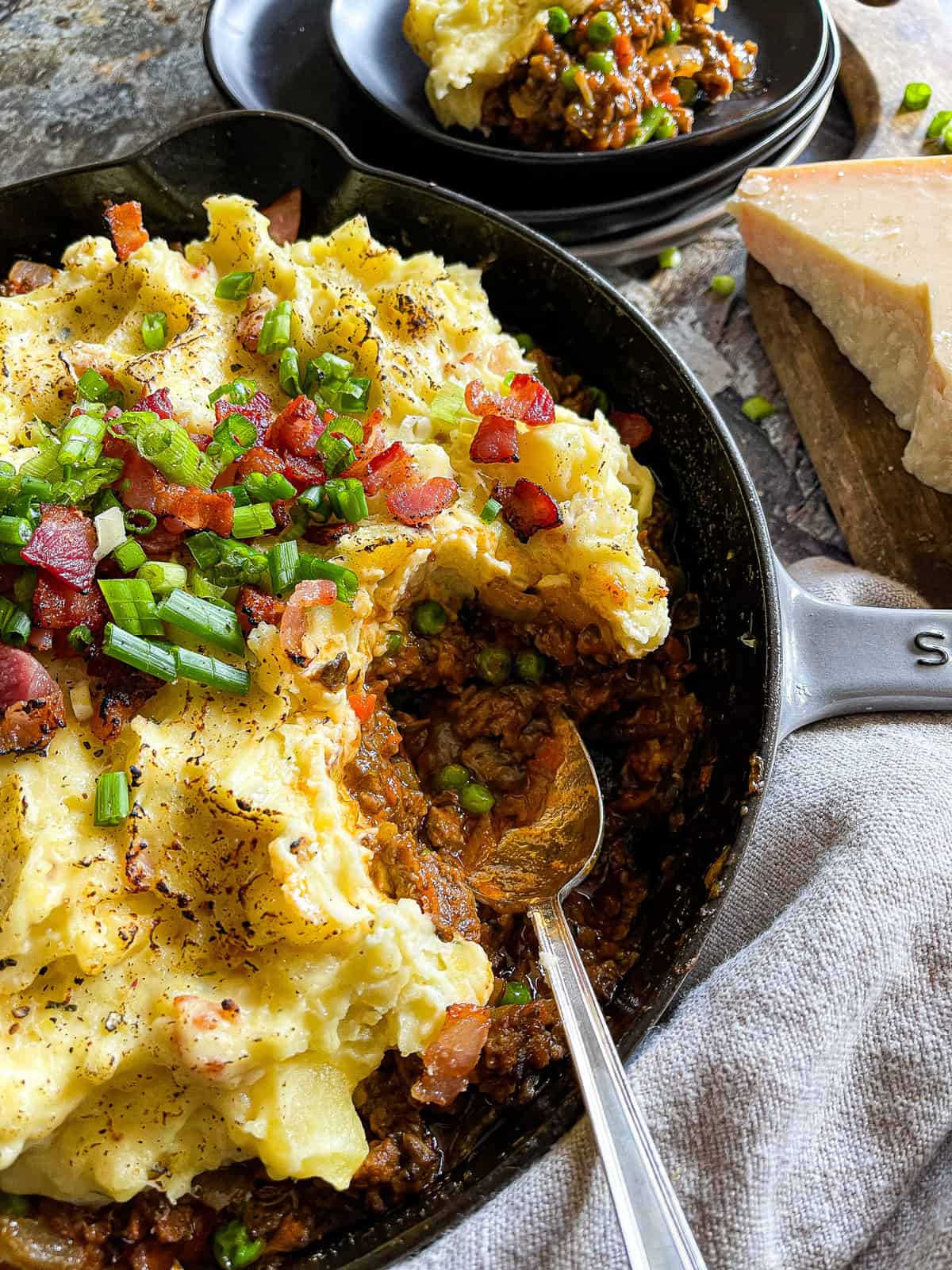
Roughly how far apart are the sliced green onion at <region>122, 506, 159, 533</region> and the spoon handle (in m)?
1.73

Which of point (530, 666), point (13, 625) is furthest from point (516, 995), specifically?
point (13, 625)

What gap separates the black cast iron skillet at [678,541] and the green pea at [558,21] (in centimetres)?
150

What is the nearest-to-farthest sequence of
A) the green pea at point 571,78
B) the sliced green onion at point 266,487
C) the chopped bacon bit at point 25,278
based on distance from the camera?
the sliced green onion at point 266,487 < the chopped bacon bit at point 25,278 < the green pea at point 571,78

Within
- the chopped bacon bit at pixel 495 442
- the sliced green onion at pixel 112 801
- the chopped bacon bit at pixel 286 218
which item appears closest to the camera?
the sliced green onion at pixel 112 801

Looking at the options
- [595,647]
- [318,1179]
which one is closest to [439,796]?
[595,647]

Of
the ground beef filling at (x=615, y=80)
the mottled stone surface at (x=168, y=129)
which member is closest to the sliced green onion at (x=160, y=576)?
the mottled stone surface at (x=168, y=129)

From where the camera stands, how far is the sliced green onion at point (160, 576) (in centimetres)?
304

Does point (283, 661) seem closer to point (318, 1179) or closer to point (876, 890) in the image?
point (318, 1179)

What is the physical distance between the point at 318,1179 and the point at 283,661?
1.50 metres

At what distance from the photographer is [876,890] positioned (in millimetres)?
3367

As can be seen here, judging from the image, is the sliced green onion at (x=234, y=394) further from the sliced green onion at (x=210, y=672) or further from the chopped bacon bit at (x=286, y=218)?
the chopped bacon bit at (x=286, y=218)

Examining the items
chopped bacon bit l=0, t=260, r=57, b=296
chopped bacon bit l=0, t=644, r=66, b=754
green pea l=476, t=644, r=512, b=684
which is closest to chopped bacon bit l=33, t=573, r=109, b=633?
chopped bacon bit l=0, t=644, r=66, b=754

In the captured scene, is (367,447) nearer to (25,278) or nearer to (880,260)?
(25,278)

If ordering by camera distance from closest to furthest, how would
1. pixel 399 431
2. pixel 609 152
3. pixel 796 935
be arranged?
1. pixel 796 935
2. pixel 399 431
3. pixel 609 152
